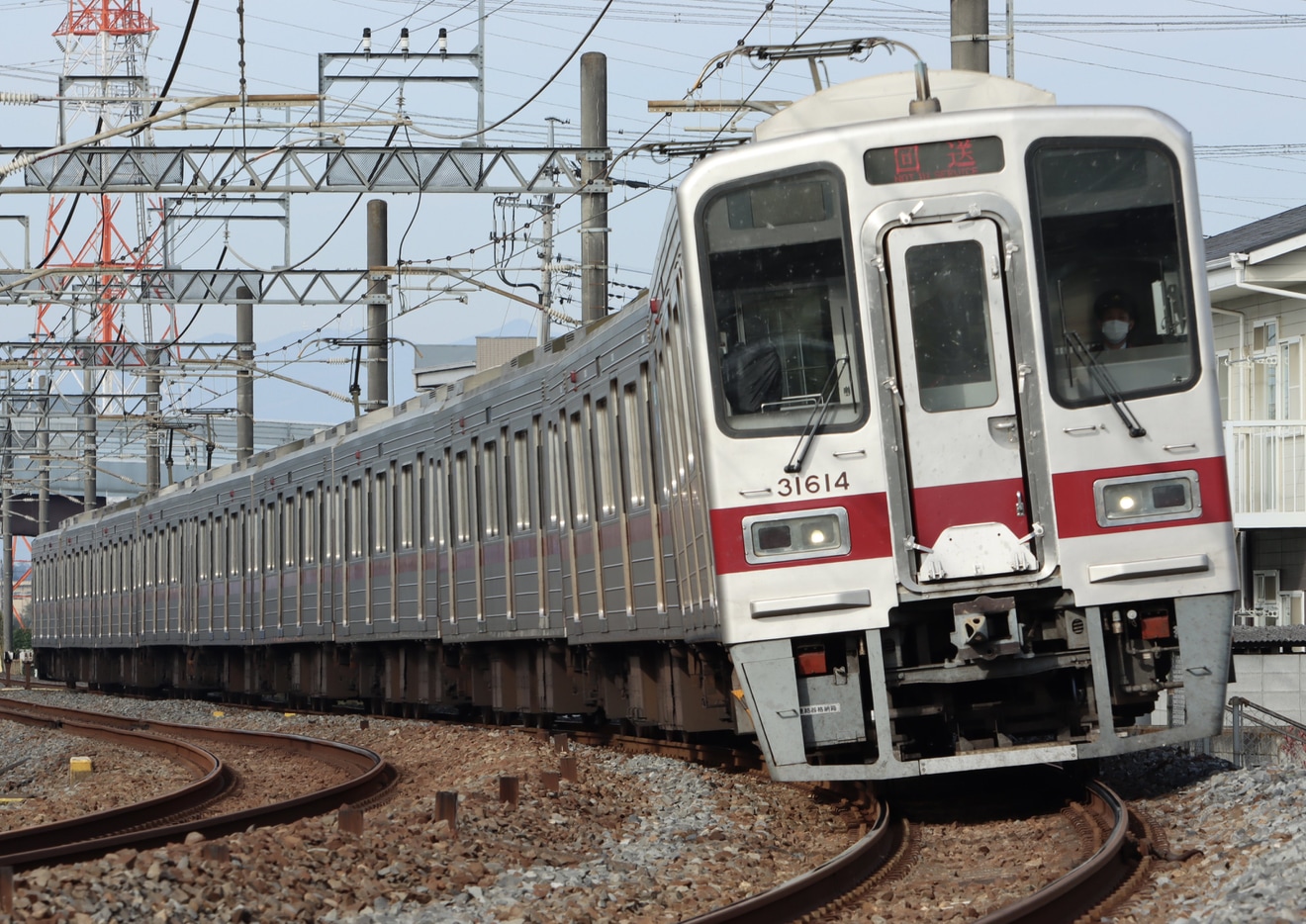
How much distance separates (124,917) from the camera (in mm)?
6219

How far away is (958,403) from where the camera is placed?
26.2 ft

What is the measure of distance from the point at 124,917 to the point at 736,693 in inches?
145

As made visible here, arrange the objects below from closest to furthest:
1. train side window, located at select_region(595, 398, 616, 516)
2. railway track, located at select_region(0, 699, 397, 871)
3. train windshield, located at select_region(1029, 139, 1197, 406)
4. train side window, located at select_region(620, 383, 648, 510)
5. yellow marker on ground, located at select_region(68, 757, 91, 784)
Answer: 1. train windshield, located at select_region(1029, 139, 1197, 406)
2. railway track, located at select_region(0, 699, 397, 871)
3. train side window, located at select_region(620, 383, 648, 510)
4. train side window, located at select_region(595, 398, 616, 516)
5. yellow marker on ground, located at select_region(68, 757, 91, 784)

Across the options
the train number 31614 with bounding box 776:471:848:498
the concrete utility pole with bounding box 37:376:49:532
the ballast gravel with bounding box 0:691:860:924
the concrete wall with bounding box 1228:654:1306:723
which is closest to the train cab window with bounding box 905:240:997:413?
the train number 31614 with bounding box 776:471:848:498

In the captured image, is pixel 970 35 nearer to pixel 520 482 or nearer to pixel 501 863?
pixel 520 482

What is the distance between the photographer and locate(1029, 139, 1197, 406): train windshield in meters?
7.93

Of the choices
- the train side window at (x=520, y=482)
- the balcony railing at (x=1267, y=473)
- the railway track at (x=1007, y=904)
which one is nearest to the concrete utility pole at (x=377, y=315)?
the train side window at (x=520, y=482)

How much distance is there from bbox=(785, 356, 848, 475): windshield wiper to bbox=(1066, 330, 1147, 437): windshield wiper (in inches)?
39.4

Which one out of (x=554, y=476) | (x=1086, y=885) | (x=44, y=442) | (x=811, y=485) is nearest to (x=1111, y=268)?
(x=811, y=485)

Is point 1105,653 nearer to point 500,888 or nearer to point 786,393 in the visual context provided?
point 786,393

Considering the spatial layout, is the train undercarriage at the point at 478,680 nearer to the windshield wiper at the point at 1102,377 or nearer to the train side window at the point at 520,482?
the train side window at the point at 520,482

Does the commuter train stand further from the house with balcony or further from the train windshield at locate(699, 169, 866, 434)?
the house with balcony

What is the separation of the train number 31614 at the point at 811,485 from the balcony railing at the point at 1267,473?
10922mm

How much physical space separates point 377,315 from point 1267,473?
42.1 feet
